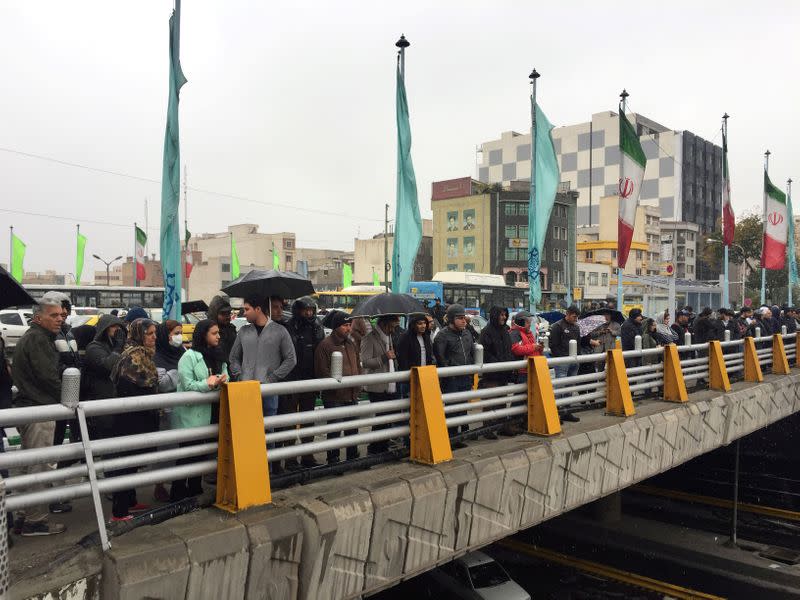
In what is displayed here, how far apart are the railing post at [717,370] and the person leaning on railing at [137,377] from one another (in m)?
9.11

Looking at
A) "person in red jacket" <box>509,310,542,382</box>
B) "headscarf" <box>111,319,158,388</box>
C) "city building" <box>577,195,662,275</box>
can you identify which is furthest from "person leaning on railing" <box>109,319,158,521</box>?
"city building" <box>577,195,662,275</box>

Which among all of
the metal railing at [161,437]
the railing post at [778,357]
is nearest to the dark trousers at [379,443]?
the metal railing at [161,437]

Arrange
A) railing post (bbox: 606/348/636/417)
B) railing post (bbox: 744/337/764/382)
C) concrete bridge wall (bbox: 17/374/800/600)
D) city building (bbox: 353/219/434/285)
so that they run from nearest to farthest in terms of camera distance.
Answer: concrete bridge wall (bbox: 17/374/800/600) < railing post (bbox: 606/348/636/417) < railing post (bbox: 744/337/764/382) < city building (bbox: 353/219/434/285)

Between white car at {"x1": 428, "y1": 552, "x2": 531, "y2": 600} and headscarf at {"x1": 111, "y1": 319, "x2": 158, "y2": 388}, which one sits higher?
headscarf at {"x1": 111, "y1": 319, "x2": 158, "y2": 388}

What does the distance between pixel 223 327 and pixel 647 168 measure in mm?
86760

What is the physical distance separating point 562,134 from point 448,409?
88131 millimetres

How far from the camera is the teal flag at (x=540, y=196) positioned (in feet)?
50.8

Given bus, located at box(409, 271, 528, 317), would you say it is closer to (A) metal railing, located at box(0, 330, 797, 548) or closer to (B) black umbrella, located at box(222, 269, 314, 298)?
(B) black umbrella, located at box(222, 269, 314, 298)

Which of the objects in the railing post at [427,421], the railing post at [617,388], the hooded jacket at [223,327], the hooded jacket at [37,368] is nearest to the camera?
the hooded jacket at [37,368]

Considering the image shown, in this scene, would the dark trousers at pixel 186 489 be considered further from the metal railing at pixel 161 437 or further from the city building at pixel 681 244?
the city building at pixel 681 244

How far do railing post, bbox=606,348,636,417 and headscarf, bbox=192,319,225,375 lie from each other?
201 inches

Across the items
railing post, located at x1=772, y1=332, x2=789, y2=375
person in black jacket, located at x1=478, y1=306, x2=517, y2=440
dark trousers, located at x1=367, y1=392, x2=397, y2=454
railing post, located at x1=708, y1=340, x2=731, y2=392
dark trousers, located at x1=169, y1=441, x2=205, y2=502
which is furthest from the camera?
railing post, located at x1=772, y1=332, x2=789, y2=375

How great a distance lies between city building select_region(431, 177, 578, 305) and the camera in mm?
65981

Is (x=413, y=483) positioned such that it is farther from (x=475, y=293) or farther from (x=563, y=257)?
(x=563, y=257)
